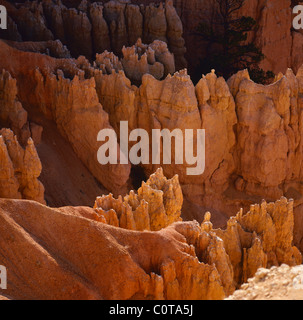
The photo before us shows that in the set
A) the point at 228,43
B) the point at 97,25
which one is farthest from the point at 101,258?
the point at 228,43

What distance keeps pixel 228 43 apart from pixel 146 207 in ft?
42.8

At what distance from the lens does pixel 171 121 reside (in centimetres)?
1703

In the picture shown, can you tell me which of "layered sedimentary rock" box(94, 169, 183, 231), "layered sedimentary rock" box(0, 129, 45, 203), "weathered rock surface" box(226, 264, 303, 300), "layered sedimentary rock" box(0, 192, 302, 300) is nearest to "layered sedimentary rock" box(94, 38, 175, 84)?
"layered sedimentary rock" box(94, 169, 183, 231)

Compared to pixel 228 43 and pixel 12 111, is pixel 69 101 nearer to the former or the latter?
pixel 12 111

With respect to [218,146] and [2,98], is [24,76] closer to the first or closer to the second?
[2,98]

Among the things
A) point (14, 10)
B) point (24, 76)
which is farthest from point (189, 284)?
point (14, 10)

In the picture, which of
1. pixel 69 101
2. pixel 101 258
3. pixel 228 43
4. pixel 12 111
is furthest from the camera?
pixel 228 43

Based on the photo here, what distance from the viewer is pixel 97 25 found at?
22703 mm

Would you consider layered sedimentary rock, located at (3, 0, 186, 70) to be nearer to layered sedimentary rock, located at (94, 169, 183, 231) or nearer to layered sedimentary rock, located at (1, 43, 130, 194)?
layered sedimentary rock, located at (1, 43, 130, 194)

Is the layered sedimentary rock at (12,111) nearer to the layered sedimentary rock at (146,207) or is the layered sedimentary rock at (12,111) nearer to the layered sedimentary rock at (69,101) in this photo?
the layered sedimentary rock at (69,101)

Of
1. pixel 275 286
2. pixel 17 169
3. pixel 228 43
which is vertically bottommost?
pixel 275 286

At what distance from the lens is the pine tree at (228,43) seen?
23.0 metres

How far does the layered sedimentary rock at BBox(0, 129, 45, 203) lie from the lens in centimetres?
1185

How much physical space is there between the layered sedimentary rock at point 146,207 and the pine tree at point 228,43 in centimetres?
1030
